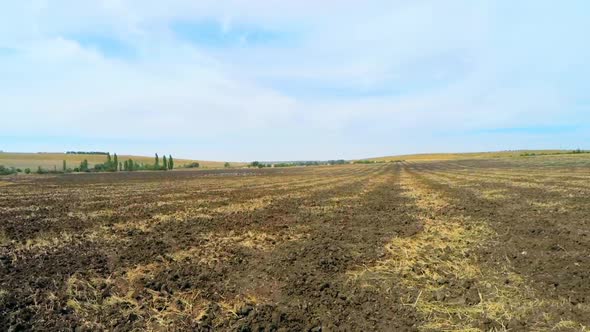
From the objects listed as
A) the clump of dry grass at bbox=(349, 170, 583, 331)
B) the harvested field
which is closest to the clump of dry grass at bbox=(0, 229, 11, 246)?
the harvested field

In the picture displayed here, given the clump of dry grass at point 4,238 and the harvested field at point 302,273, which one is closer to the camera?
the harvested field at point 302,273

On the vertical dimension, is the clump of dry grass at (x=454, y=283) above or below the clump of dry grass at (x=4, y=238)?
below

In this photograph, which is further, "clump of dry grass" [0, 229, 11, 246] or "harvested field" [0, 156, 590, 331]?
"clump of dry grass" [0, 229, 11, 246]

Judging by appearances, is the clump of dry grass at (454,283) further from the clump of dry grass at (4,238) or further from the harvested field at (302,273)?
the clump of dry grass at (4,238)

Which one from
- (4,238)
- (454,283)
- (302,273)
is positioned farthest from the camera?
(4,238)

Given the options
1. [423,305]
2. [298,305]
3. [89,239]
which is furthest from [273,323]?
[89,239]

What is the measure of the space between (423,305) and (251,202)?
16.2m

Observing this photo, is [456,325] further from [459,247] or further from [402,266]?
[459,247]

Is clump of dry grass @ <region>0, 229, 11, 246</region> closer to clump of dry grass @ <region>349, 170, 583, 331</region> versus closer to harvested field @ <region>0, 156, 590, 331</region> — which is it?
harvested field @ <region>0, 156, 590, 331</region>

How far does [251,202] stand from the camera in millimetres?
21891

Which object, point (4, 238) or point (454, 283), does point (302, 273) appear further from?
point (4, 238)

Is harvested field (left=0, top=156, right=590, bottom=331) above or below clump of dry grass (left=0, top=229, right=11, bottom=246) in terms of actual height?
below

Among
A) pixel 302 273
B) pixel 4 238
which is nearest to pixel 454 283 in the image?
pixel 302 273

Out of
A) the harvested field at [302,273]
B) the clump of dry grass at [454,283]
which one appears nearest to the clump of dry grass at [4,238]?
the harvested field at [302,273]
